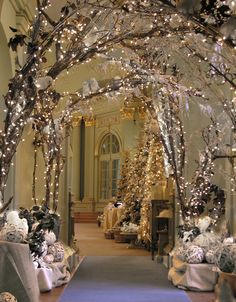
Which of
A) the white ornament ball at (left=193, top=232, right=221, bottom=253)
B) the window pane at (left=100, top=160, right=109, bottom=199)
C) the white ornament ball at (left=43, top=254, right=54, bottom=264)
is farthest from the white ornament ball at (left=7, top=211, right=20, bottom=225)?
the window pane at (left=100, top=160, right=109, bottom=199)

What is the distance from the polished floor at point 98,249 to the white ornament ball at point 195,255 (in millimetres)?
453

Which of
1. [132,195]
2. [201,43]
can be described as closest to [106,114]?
[132,195]

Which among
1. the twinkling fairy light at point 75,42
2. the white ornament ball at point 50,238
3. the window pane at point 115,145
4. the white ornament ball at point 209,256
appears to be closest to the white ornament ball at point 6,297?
the twinkling fairy light at point 75,42

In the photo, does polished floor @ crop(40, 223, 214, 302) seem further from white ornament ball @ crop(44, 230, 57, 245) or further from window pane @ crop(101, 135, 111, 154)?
window pane @ crop(101, 135, 111, 154)

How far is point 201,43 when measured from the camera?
241 inches

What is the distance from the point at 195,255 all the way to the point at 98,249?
257 inches

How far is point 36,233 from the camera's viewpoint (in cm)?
757

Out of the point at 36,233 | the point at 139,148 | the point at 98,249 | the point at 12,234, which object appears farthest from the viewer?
the point at 139,148

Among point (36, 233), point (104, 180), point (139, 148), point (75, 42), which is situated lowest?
point (36, 233)

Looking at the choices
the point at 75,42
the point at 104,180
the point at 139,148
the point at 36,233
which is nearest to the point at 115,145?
the point at 104,180

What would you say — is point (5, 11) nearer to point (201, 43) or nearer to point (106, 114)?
point (201, 43)

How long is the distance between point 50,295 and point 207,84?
350cm

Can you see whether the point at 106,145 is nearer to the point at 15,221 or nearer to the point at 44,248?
the point at 44,248

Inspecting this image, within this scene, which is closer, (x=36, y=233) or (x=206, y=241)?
(x=36, y=233)
